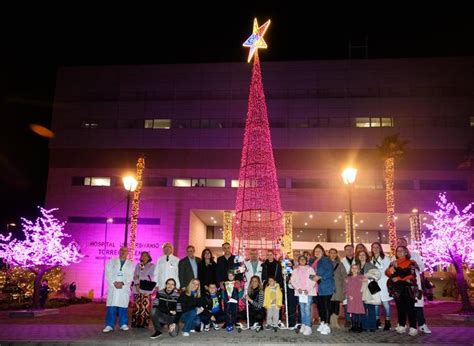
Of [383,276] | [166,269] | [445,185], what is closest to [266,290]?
[166,269]

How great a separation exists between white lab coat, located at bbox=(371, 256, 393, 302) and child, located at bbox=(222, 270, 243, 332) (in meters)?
3.65

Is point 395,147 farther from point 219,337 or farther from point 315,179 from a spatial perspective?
point 219,337

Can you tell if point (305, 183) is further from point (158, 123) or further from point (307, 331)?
point (307, 331)

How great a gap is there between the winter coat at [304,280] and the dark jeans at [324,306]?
0.22 meters

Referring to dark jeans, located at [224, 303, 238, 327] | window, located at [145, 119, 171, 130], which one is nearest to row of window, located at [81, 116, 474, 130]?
window, located at [145, 119, 171, 130]

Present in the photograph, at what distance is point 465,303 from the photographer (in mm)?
15805

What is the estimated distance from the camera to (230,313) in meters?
10.3

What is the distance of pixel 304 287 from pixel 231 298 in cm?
193

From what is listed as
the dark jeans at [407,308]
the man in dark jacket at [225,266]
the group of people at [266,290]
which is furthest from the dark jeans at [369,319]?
the man in dark jacket at [225,266]

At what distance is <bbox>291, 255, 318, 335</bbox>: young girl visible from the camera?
969 cm

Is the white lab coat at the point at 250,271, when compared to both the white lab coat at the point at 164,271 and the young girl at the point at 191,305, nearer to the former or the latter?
the young girl at the point at 191,305

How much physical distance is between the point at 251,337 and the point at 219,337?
73 centimetres

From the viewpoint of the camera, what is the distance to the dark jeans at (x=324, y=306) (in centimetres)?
988

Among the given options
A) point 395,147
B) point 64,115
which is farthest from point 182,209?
point 395,147
